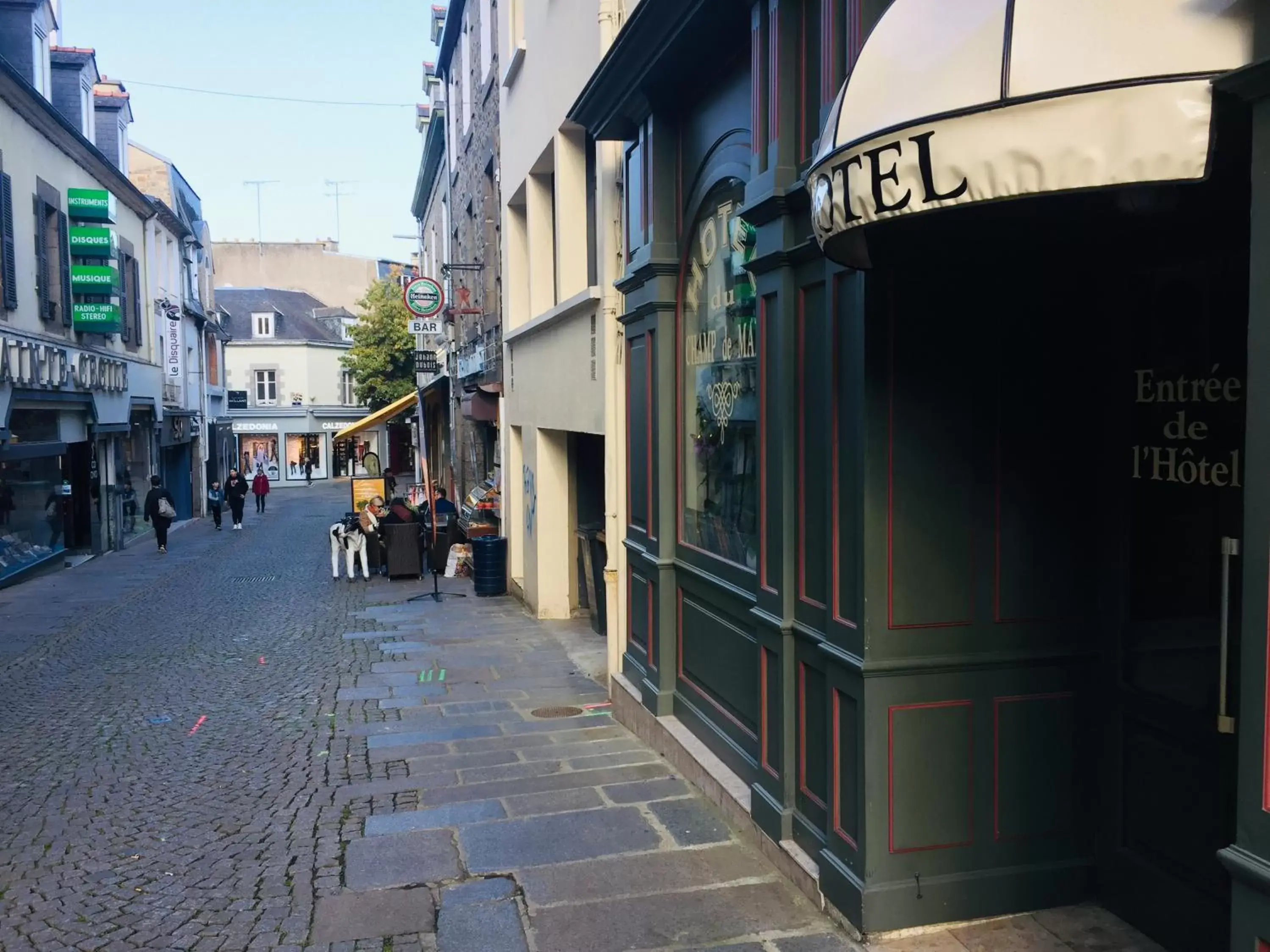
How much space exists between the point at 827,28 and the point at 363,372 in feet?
134

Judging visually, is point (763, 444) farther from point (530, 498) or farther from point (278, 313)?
point (278, 313)

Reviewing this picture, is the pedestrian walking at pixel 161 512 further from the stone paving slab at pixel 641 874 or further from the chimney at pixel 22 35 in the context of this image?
the stone paving slab at pixel 641 874

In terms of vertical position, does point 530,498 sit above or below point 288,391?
below

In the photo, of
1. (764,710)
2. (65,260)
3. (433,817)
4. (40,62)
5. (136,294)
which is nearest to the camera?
(764,710)

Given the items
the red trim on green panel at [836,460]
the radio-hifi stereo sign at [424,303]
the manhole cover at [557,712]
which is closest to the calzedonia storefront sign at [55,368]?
the radio-hifi stereo sign at [424,303]

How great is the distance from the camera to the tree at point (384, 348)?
43406 mm

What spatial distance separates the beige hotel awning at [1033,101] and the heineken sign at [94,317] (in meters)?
20.5

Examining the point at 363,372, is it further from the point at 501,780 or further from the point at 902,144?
the point at 902,144

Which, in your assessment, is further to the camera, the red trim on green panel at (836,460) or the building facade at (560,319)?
the building facade at (560,319)

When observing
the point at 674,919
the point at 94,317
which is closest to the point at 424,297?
the point at 94,317

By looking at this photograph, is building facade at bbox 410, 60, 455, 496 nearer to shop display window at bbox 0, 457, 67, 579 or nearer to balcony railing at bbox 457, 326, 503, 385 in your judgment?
balcony railing at bbox 457, 326, 503, 385

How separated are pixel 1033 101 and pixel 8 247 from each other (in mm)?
18218

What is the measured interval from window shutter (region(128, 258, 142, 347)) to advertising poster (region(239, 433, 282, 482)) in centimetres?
3302

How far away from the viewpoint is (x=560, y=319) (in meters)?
11.7
